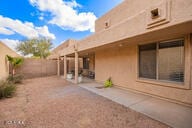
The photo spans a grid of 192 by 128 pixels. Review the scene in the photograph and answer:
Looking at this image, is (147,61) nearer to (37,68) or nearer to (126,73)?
(126,73)

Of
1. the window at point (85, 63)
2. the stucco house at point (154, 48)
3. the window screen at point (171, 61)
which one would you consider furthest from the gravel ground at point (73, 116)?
the window at point (85, 63)

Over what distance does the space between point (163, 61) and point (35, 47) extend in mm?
31650

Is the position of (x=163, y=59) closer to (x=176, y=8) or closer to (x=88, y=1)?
(x=176, y=8)

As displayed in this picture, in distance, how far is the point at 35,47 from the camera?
30422mm

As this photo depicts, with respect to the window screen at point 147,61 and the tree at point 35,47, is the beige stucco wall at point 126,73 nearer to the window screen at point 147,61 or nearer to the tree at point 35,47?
the window screen at point 147,61

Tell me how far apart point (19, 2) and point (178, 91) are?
14.9 metres

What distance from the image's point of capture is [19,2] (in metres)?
11.6

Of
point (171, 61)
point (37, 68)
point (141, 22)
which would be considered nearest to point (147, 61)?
point (171, 61)

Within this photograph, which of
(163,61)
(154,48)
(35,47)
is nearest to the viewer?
(163,61)

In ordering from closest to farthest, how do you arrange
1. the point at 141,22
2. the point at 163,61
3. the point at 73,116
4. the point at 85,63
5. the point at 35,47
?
the point at 73,116 → the point at 141,22 → the point at 163,61 → the point at 85,63 → the point at 35,47

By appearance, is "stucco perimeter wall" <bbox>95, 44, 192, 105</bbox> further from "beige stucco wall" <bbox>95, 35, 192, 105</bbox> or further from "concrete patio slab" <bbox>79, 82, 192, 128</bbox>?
"concrete patio slab" <bbox>79, 82, 192, 128</bbox>

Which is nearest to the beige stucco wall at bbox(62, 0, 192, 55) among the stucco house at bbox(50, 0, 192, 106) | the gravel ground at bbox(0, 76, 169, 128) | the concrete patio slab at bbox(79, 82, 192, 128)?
the stucco house at bbox(50, 0, 192, 106)

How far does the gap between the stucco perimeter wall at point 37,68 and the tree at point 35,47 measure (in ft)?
53.1

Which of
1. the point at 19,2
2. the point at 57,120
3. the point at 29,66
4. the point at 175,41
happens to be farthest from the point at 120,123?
the point at 29,66
